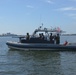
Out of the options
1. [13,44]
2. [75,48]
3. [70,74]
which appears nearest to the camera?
[70,74]

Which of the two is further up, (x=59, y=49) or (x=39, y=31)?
(x=39, y=31)

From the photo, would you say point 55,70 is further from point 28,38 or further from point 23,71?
point 28,38

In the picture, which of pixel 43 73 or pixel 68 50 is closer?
pixel 43 73

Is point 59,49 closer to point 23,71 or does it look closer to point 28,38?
point 28,38

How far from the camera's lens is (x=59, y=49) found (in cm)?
3450

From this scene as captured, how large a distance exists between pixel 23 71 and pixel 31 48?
674 inches

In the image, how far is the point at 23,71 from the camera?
1786cm

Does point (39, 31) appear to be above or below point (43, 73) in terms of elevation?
above

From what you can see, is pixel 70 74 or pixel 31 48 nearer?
pixel 70 74

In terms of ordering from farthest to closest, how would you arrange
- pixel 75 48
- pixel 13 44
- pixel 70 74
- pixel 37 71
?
pixel 13 44
pixel 75 48
pixel 37 71
pixel 70 74

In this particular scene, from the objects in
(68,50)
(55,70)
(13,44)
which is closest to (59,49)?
(68,50)

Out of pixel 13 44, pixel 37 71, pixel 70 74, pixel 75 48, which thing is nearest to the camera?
pixel 70 74

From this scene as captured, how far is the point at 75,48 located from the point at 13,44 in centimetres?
819

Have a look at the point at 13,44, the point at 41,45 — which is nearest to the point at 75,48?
the point at 41,45
